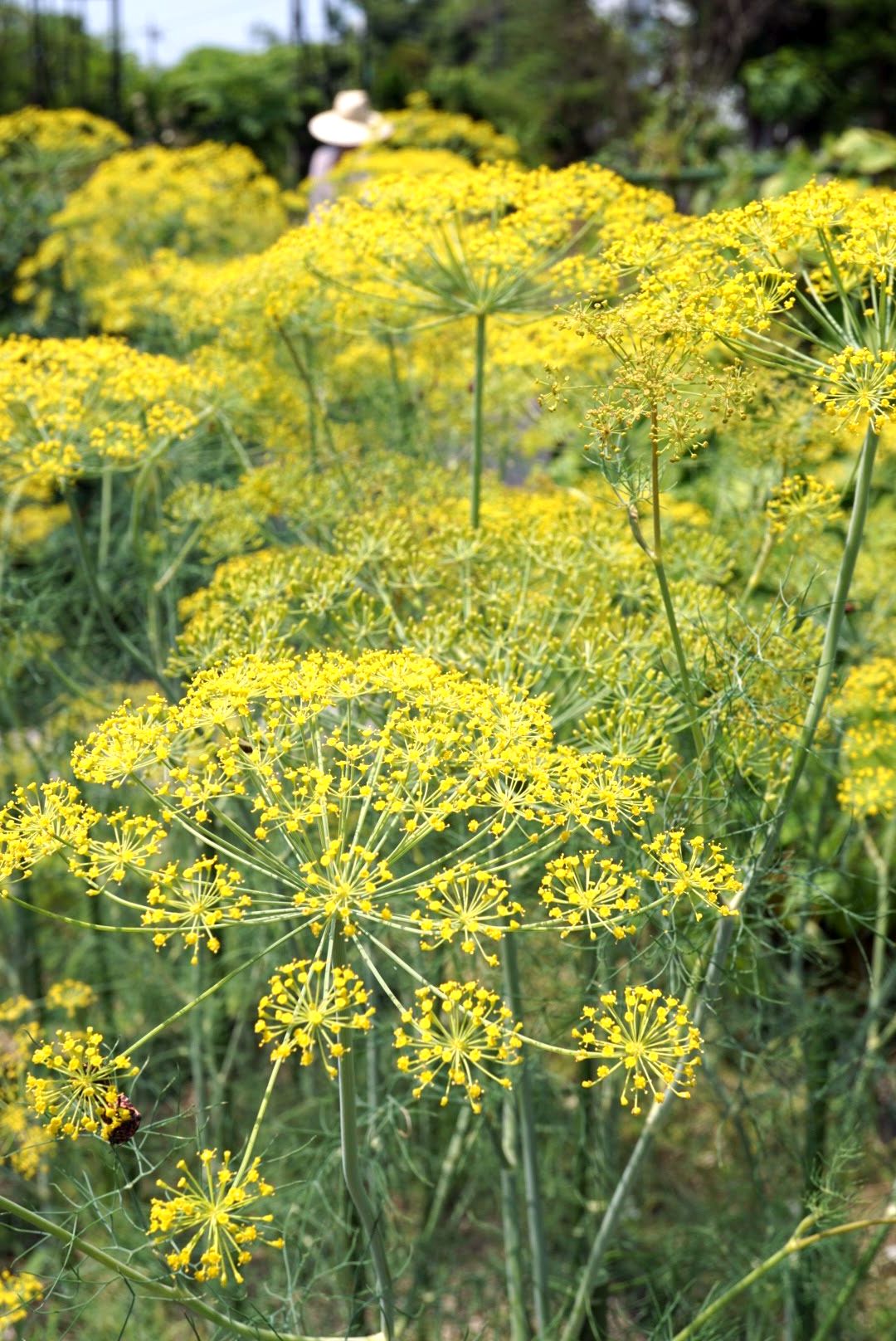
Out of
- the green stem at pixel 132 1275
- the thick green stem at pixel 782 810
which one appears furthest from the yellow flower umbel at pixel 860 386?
the green stem at pixel 132 1275

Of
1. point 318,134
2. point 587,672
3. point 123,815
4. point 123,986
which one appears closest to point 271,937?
point 123,986

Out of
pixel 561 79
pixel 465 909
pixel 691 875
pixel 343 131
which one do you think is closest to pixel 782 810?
pixel 691 875

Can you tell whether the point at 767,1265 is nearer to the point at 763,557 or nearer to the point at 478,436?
the point at 763,557

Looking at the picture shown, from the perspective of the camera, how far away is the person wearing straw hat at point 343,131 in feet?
21.8

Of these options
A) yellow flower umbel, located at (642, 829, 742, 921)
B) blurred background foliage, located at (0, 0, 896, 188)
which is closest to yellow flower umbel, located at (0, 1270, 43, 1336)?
yellow flower umbel, located at (642, 829, 742, 921)

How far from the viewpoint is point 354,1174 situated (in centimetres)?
175

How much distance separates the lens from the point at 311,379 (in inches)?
149

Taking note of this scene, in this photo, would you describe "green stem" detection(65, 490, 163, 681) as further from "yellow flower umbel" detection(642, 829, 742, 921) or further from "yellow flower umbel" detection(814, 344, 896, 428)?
"yellow flower umbel" detection(814, 344, 896, 428)

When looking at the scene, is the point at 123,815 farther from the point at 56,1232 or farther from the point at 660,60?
the point at 660,60

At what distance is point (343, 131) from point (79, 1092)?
6.80 m

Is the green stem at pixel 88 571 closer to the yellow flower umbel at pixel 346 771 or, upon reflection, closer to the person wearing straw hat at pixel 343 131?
the yellow flower umbel at pixel 346 771

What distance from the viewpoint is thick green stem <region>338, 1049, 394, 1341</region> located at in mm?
1698

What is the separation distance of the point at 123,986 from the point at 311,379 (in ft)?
8.29

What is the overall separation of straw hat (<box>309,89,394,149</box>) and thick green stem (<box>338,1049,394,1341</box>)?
6.17 meters
